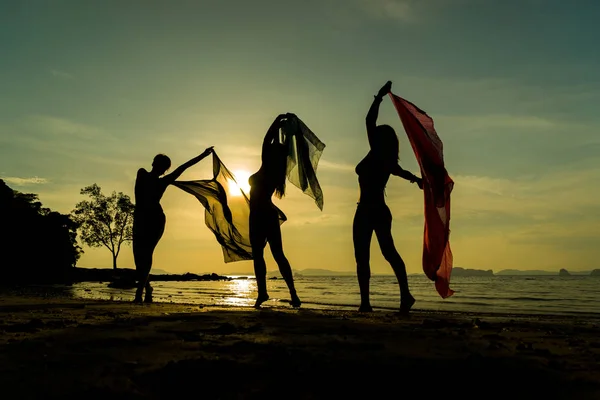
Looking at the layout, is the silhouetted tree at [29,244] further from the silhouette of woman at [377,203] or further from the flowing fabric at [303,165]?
the silhouette of woman at [377,203]

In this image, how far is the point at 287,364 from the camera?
9.44ft

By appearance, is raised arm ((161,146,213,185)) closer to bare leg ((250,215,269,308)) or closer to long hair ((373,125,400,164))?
bare leg ((250,215,269,308))

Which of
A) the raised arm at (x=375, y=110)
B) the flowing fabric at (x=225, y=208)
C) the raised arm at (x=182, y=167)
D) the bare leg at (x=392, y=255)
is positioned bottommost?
the bare leg at (x=392, y=255)

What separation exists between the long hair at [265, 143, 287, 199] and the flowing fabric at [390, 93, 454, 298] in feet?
6.65

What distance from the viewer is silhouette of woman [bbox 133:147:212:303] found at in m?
9.34

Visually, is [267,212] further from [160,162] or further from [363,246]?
[160,162]

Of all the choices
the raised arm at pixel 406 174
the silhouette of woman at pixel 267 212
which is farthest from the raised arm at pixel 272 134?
the raised arm at pixel 406 174

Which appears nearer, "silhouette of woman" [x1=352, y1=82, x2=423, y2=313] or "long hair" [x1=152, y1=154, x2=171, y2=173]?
"silhouette of woman" [x1=352, y1=82, x2=423, y2=313]

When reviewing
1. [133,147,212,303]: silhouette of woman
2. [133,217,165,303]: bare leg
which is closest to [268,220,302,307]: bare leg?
[133,147,212,303]: silhouette of woman

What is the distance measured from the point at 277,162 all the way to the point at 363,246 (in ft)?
6.31

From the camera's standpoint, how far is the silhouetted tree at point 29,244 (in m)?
28.2

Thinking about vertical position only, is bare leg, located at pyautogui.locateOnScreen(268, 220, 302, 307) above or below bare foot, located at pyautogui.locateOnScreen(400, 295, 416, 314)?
above

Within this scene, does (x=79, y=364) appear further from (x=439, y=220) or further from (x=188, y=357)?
(x=439, y=220)

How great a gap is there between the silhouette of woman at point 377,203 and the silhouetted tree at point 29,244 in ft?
87.3
